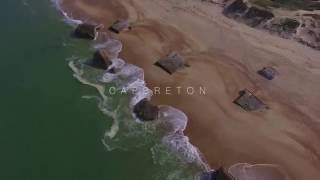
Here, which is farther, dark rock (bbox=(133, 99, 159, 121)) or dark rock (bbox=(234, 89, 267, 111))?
dark rock (bbox=(234, 89, 267, 111))

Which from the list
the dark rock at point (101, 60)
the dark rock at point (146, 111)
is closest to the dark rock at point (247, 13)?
the dark rock at point (101, 60)

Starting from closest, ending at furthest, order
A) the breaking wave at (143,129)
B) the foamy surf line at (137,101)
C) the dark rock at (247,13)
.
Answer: the breaking wave at (143,129) → the foamy surf line at (137,101) → the dark rock at (247,13)

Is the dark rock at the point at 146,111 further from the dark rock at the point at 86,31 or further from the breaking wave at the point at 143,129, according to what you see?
the dark rock at the point at 86,31

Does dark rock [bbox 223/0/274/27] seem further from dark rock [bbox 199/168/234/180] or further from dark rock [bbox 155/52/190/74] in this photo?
dark rock [bbox 199/168/234/180]

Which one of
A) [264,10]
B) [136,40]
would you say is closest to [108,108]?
[136,40]

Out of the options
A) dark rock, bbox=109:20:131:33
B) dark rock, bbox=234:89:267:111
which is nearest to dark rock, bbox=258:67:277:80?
dark rock, bbox=234:89:267:111

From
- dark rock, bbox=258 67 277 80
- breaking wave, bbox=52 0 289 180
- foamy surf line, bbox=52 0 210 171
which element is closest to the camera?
breaking wave, bbox=52 0 289 180

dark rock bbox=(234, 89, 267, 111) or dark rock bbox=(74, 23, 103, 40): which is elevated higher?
dark rock bbox=(234, 89, 267, 111)
